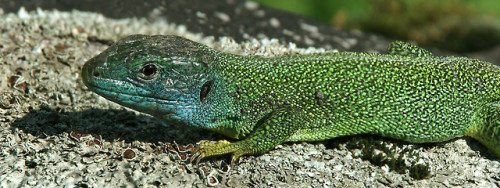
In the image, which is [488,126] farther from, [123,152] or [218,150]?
[123,152]

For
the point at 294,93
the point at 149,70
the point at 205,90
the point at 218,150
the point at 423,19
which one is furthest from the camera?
the point at 423,19

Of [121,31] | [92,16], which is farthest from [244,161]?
[92,16]

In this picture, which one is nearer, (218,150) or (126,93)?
(126,93)

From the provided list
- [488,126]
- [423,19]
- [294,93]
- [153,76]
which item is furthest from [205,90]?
[423,19]

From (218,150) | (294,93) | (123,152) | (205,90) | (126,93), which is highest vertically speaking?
(294,93)

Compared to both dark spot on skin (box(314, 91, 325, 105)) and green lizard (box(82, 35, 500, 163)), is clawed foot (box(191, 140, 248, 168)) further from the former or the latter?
dark spot on skin (box(314, 91, 325, 105))

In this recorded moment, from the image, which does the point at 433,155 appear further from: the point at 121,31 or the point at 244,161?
the point at 121,31

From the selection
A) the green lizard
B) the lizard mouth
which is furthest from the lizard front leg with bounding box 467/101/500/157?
the lizard mouth
